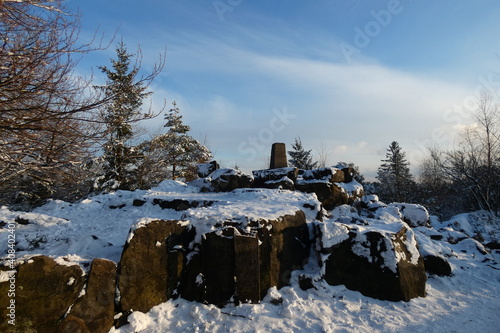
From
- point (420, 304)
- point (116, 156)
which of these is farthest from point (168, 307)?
point (116, 156)

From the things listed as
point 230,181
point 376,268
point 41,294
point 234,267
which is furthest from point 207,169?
point 41,294

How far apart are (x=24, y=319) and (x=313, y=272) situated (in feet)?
16.2

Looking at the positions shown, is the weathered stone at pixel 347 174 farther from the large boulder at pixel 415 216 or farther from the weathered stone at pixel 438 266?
the weathered stone at pixel 438 266

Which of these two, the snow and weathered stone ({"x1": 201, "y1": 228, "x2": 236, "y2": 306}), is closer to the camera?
weathered stone ({"x1": 201, "y1": 228, "x2": 236, "y2": 306})

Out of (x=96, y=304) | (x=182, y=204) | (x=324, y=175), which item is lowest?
(x=96, y=304)

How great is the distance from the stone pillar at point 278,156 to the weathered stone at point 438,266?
7978 mm

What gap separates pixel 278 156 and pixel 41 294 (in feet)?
37.9

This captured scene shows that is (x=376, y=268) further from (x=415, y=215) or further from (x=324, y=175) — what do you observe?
(x=415, y=215)

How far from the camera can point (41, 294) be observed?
356cm

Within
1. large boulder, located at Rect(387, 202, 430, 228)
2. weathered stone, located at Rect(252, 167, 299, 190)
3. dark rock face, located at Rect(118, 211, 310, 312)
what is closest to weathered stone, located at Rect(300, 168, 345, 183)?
weathered stone, located at Rect(252, 167, 299, 190)

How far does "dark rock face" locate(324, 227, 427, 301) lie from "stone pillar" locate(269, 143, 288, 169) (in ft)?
26.2

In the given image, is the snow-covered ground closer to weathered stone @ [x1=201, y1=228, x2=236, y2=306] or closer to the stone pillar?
weathered stone @ [x1=201, y1=228, x2=236, y2=306]

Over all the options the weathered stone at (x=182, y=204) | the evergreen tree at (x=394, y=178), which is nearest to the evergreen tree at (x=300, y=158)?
the evergreen tree at (x=394, y=178)

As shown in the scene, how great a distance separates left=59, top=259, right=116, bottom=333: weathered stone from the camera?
3.67 metres
